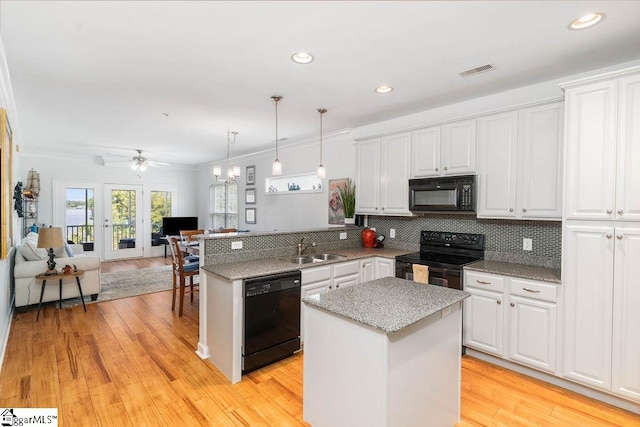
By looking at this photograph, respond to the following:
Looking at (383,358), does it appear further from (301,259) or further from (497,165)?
(497,165)

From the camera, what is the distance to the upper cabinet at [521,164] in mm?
2758

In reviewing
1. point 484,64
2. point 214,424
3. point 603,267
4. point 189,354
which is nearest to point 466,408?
point 603,267

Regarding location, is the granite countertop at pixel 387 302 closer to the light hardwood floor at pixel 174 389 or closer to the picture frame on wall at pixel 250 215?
the light hardwood floor at pixel 174 389

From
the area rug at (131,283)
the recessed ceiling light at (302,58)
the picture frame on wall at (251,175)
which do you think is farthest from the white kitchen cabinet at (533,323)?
Answer: the picture frame on wall at (251,175)

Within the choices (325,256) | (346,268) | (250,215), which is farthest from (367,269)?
(250,215)

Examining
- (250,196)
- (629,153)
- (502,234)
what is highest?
(629,153)

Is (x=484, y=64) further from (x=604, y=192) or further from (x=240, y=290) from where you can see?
(x=240, y=290)

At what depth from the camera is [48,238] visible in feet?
12.9

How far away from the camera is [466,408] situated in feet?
7.49

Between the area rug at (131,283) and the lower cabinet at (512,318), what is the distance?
473 cm

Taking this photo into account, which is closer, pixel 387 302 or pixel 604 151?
pixel 387 302

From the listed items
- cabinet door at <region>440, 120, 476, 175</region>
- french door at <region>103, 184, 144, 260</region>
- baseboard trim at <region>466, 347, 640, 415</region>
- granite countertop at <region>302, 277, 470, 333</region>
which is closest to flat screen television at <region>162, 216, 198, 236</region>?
french door at <region>103, 184, 144, 260</region>

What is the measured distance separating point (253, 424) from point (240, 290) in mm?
930

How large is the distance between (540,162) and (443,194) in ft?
2.95
